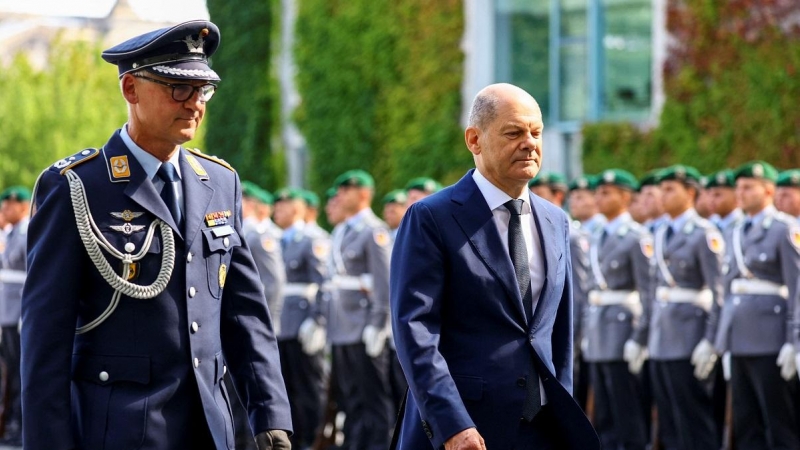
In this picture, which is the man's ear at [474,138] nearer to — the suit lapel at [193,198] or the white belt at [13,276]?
the suit lapel at [193,198]

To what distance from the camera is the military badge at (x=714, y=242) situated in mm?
9836

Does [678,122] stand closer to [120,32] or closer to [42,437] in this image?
[42,437]

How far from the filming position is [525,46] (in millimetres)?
17938

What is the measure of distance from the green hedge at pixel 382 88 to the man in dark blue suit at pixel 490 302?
13.1 metres

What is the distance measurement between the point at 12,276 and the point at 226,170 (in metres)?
9.36

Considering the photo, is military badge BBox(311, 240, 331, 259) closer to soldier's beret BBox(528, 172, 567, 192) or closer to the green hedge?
soldier's beret BBox(528, 172, 567, 192)

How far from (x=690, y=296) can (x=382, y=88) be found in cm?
1002

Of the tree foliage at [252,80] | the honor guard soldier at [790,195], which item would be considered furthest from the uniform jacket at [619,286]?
the tree foliage at [252,80]

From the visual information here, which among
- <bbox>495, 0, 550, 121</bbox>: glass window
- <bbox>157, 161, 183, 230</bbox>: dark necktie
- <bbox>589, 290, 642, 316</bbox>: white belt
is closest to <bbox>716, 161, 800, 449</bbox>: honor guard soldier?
<bbox>589, 290, 642, 316</bbox>: white belt

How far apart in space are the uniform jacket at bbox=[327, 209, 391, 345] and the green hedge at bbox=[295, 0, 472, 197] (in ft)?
20.1

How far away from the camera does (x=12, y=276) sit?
44.3 feet

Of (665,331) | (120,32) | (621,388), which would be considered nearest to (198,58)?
(665,331)

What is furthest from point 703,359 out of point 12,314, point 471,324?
point 12,314

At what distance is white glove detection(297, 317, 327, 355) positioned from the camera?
40.1ft
